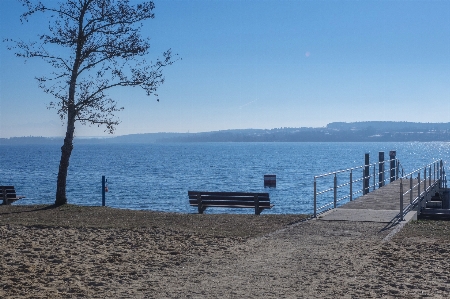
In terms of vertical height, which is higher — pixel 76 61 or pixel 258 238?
pixel 76 61

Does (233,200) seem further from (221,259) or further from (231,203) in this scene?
(221,259)

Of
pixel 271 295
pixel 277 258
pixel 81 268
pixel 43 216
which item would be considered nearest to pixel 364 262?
pixel 277 258

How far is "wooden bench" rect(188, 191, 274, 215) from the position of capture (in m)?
18.0

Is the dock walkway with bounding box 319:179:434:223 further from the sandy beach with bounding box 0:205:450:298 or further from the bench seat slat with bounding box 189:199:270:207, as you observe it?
the bench seat slat with bounding box 189:199:270:207

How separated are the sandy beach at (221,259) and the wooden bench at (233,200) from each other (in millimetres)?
3960

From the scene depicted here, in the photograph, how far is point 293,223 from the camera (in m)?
13.1

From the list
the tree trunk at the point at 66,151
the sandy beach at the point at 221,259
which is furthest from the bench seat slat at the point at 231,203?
the tree trunk at the point at 66,151

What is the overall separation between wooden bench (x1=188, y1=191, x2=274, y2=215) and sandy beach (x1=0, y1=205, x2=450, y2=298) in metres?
3.96

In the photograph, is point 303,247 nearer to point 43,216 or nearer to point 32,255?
point 32,255

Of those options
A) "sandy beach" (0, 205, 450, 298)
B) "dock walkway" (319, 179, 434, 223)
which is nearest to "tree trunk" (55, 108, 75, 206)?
"sandy beach" (0, 205, 450, 298)

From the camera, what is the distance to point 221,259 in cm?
916

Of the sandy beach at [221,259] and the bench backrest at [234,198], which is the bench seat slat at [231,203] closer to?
the bench backrest at [234,198]

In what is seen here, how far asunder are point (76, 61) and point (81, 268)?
10.0 m

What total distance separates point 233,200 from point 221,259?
9.19 meters
